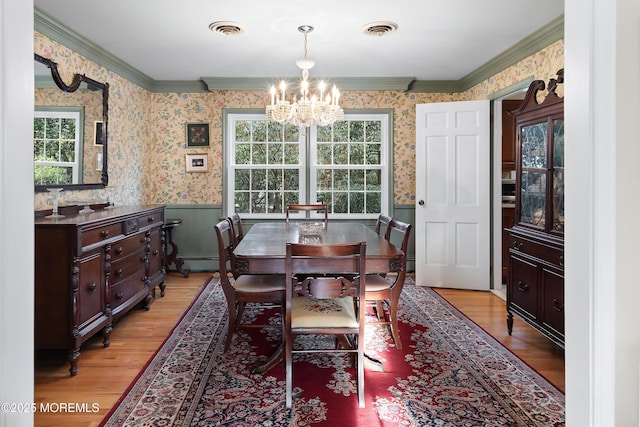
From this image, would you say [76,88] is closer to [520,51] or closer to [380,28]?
[380,28]

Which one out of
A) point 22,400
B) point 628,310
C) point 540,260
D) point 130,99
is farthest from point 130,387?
point 130,99

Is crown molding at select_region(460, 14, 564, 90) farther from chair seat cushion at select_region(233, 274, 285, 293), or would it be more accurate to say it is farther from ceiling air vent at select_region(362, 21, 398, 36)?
chair seat cushion at select_region(233, 274, 285, 293)

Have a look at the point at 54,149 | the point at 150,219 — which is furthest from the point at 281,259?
the point at 54,149

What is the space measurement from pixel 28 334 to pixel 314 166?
4885mm

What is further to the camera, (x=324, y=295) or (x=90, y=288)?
(x=90, y=288)

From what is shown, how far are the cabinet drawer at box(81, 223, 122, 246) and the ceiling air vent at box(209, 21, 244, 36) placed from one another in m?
1.86

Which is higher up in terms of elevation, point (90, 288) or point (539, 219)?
point (539, 219)

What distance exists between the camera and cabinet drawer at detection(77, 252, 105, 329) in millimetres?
2807

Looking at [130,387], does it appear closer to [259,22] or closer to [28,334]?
[28,334]

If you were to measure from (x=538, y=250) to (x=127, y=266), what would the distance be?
10.4 ft

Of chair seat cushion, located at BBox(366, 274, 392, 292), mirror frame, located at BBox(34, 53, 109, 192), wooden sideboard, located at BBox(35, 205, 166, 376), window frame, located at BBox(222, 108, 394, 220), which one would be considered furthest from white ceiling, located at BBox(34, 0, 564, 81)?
chair seat cushion, located at BBox(366, 274, 392, 292)

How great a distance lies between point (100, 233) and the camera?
10.0 feet

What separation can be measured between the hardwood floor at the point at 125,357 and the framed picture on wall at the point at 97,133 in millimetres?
1699

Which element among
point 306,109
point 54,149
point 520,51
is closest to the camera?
point 54,149
